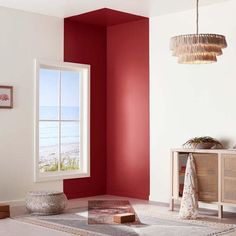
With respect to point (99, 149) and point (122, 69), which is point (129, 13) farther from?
point (99, 149)

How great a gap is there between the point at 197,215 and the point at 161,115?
5.95 feet

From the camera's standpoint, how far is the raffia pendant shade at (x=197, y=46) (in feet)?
15.9

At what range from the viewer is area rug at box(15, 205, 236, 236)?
17.8 feet

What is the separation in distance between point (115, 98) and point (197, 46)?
3.55 metres

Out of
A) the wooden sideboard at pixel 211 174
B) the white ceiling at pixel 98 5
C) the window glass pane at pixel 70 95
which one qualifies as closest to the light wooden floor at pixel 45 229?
the wooden sideboard at pixel 211 174

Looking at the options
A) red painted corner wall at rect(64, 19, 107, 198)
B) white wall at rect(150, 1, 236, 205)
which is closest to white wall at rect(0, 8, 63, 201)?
red painted corner wall at rect(64, 19, 107, 198)

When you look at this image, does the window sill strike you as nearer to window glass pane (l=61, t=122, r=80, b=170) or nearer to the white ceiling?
window glass pane (l=61, t=122, r=80, b=170)

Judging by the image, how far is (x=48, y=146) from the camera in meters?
7.72

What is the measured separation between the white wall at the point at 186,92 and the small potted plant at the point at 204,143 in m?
0.22

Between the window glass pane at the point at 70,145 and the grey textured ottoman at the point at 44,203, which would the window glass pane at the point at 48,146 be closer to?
the window glass pane at the point at 70,145

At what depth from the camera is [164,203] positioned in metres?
7.45

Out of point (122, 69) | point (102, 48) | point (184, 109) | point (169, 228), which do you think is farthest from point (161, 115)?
point (169, 228)

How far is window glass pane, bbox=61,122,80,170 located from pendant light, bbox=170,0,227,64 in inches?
130

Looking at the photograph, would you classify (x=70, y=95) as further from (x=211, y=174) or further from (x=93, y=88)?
(x=211, y=174)
